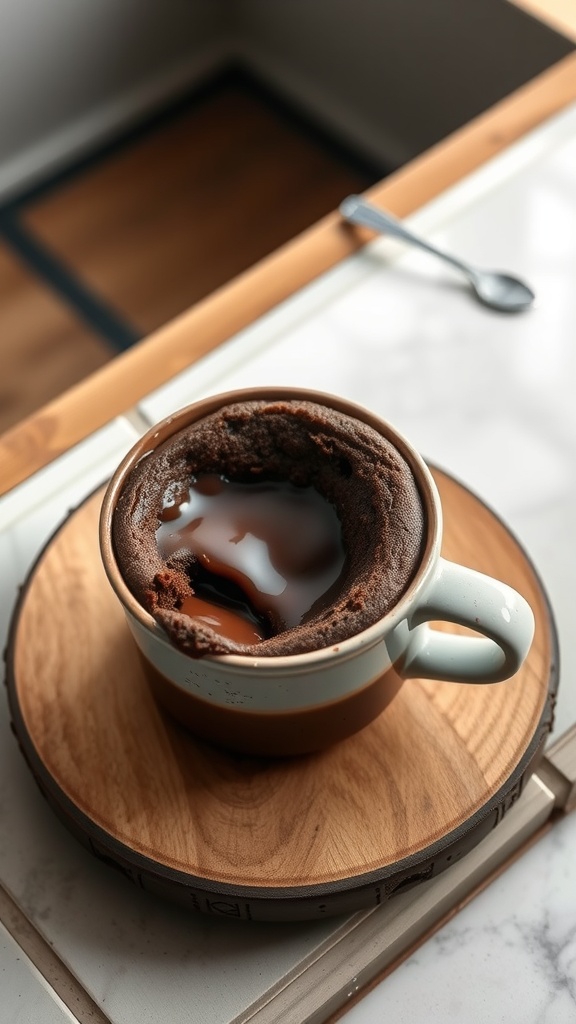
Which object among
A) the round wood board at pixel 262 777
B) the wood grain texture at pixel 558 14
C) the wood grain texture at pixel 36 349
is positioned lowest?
the round wood board at pixel 262 777

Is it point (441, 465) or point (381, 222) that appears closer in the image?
point (441, 465)

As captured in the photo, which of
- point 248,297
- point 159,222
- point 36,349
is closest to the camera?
point 248,297

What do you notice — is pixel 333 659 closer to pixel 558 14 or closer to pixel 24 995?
pixel 24 995

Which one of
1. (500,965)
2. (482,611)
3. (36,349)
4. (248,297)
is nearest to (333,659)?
(482,611)

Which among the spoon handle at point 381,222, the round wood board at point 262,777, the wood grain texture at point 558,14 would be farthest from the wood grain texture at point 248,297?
the wood grain texture at point 558,14

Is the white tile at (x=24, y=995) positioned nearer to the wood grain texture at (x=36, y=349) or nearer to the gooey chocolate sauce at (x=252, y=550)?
the gooey chocolate sauce at (x=252, y=550)

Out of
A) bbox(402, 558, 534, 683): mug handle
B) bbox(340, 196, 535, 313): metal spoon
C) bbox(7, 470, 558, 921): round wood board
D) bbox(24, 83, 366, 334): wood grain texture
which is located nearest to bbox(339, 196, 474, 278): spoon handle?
bbox(340, 196, 535, 313): metal spoon
